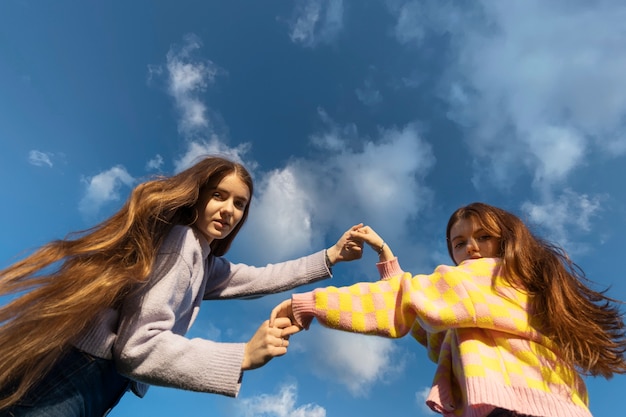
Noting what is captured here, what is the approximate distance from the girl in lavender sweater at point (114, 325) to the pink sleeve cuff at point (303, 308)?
280 mm

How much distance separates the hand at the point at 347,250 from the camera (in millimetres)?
3852

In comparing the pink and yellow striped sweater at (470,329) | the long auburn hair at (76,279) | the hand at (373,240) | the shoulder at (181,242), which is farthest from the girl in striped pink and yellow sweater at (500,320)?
the long auburn hair at (76,279)

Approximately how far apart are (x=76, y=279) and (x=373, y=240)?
2422 mm

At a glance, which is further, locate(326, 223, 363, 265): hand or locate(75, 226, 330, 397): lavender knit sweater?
locate(326, 223, 363, 265): hand

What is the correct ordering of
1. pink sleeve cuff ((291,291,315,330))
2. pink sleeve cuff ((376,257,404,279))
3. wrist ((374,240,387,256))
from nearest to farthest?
pink sleeve cuff ((291,291,315,330)), pink sleeve cuff ((376,257,404,279)), wrist ((374,240,387,256))

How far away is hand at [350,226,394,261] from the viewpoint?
3681mm

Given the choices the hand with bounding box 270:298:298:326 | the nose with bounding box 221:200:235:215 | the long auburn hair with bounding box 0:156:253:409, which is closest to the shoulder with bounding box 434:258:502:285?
the hand with bounding box 270:298:298:326

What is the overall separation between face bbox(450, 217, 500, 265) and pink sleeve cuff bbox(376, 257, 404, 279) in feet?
1.66

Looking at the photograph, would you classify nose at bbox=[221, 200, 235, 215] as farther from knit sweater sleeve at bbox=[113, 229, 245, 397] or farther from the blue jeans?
the blue jeans

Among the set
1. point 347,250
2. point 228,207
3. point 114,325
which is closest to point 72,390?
point 114,325

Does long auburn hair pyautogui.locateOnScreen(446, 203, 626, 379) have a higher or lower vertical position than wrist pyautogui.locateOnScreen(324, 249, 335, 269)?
lower

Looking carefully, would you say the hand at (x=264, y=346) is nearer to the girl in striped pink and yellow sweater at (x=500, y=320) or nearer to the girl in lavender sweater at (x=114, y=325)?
the girl in lavender sweater at (x=114, y=325)

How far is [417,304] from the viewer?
2.62 m

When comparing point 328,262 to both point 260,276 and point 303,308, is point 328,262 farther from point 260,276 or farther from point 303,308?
point 303,308
